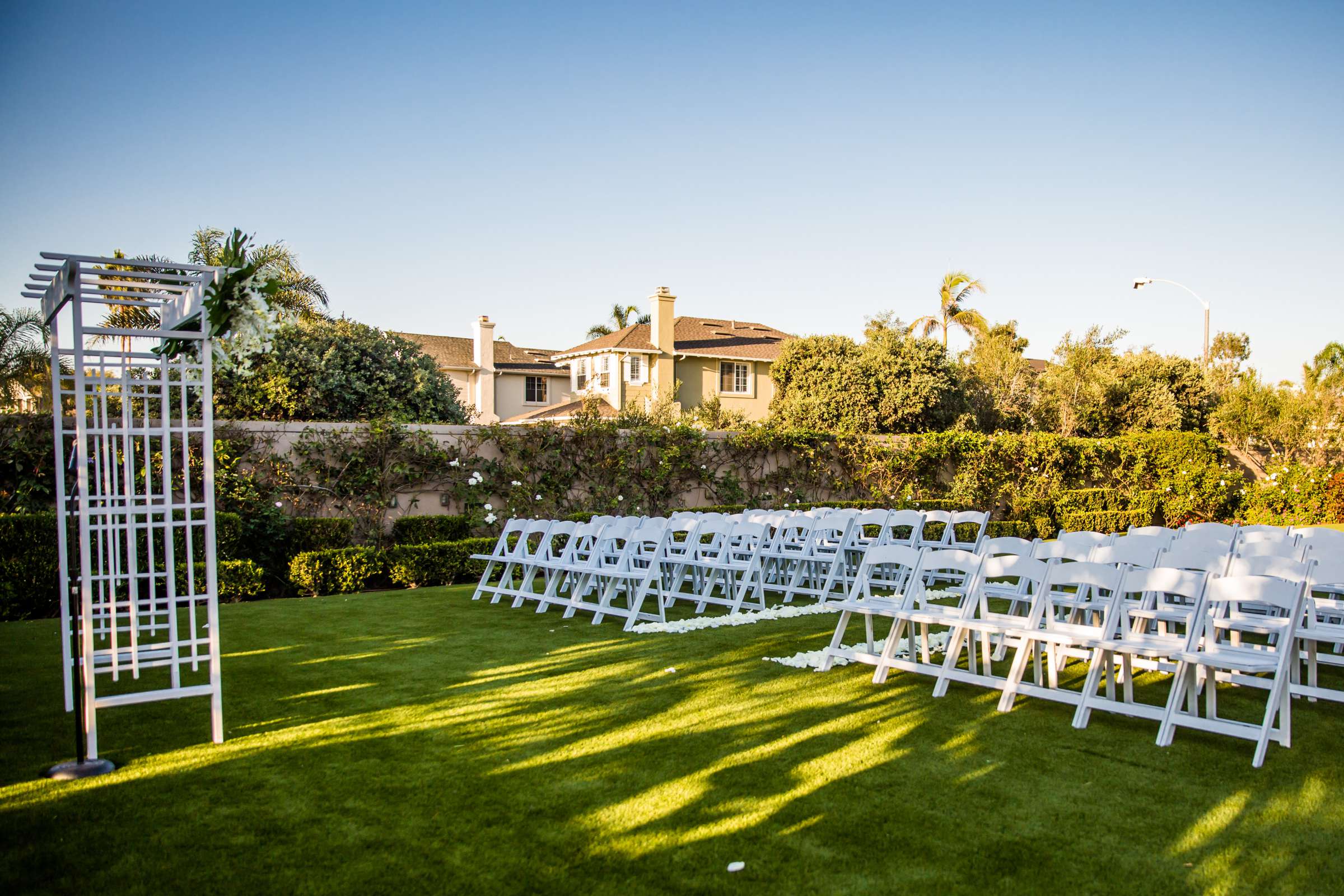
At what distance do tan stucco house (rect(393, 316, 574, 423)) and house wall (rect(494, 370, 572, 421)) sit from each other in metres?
0.02

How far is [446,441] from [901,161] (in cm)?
1067

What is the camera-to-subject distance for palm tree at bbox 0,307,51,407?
18844mm

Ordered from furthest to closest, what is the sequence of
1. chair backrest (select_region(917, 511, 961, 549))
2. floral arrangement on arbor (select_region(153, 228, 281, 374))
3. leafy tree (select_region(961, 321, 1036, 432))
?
leafy tree (select_region(961, 321, 1036, 432)), chair backrest (select_region(917, 511, 961, 549)), floral arrangement on arbor (select_region(153, 228, 281, 374))

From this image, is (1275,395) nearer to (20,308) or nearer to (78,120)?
(78,120)

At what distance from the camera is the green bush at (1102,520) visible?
55.4ft

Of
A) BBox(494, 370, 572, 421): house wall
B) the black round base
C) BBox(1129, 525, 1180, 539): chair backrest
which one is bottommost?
the black round base

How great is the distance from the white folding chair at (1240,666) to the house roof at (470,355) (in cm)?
2873

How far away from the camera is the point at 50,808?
3.82 metres

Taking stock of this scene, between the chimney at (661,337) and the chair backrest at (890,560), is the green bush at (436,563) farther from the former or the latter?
the chimney at (661,337)

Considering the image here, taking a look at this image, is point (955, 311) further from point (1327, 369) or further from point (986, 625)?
point (986, 625)

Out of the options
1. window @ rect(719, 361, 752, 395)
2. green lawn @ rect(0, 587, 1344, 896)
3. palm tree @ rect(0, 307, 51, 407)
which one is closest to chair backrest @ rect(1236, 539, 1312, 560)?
green lawn @ rect(0, 587, 1344, 896)

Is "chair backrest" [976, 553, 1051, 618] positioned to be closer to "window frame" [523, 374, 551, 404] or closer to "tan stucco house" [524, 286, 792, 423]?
"tan stucco house" [524, 286, 792, 423]

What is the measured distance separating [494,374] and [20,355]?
1650cm

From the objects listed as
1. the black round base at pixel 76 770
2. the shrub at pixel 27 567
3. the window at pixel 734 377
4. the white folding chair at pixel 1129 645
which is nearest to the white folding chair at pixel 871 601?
the white folding chair at pixel 1129 645
